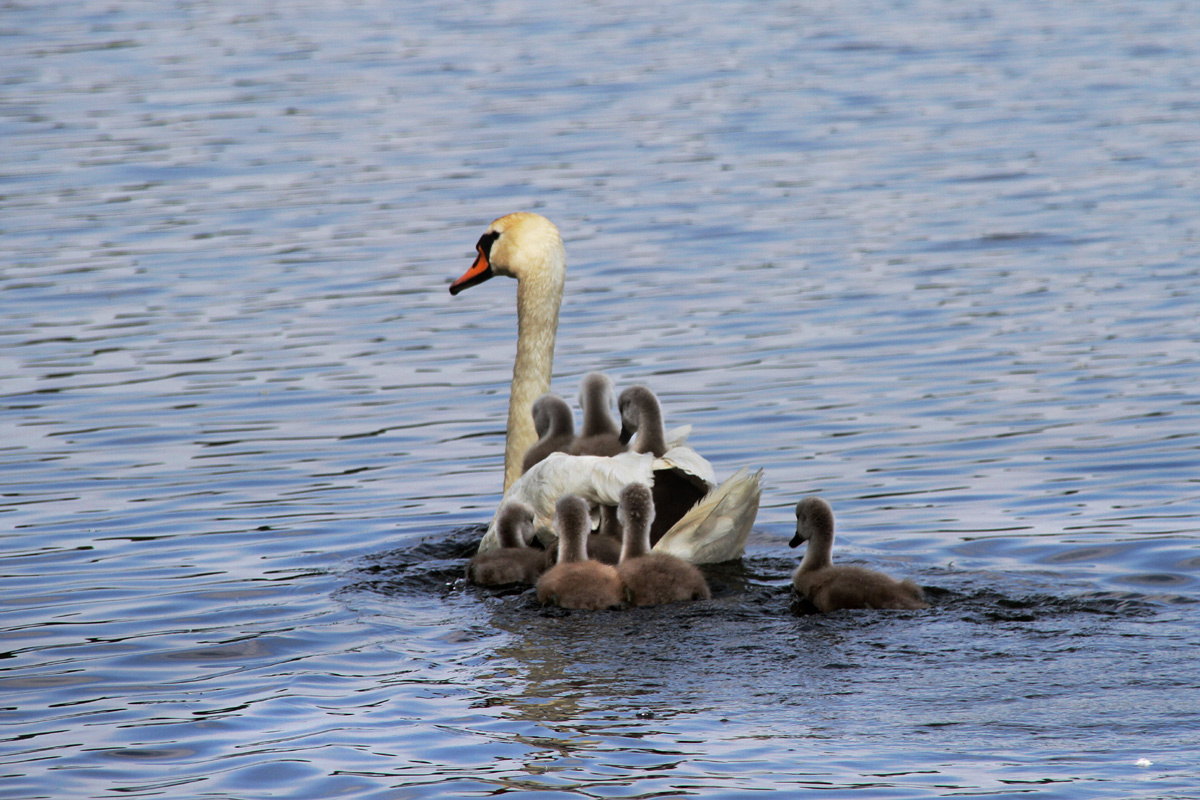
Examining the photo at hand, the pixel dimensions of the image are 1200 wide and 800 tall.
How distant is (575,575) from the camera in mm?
7969

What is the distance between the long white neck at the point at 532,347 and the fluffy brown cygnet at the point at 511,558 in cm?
121

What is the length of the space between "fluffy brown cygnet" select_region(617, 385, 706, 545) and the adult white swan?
1.04ft

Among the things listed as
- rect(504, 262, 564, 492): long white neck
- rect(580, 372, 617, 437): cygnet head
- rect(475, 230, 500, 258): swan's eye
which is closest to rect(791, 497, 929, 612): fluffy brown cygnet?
rect(580, 372, 617, 437): cygnet head

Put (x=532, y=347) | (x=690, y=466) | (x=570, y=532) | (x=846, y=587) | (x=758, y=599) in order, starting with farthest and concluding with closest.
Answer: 1. (x=532, y=347)
2. (x=690, y=466)
3. (x=570, y=532)
4. (x=758, y=599)
5. (x=846, y=587)

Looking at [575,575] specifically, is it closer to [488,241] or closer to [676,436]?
[676,436]

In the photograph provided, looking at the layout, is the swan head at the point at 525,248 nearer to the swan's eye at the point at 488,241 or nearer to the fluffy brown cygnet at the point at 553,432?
the swan's eye at the point at 488,241

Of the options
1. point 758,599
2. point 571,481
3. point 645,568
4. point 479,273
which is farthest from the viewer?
point 479,273

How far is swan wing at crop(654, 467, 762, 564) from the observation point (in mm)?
8172

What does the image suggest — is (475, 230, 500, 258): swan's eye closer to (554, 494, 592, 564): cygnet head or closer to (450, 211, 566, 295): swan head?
(450, 211, 566, 295): swan head

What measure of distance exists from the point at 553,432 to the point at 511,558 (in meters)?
1.22

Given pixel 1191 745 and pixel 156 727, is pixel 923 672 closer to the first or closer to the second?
pixel 1191 745

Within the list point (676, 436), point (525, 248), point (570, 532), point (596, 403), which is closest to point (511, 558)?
point (570, 532)

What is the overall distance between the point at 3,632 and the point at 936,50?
22.2 metres

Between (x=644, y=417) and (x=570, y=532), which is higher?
(x=644, y=417)
